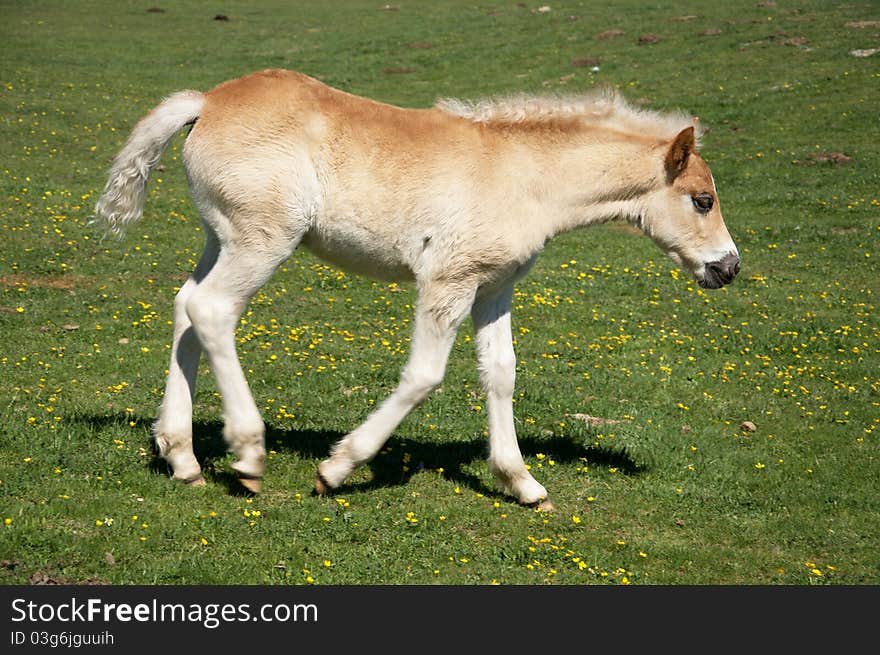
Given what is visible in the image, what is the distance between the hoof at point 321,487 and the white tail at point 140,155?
2300 millimetres

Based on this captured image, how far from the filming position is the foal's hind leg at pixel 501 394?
735cm

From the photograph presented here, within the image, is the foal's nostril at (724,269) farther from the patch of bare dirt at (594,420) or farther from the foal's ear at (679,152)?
the patch of bare dirt at (594,420)

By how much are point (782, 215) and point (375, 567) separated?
1502cm

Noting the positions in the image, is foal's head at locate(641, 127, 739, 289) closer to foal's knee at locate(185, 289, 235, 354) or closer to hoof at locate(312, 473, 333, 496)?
hoof at locate(312, 473, 333, 496)

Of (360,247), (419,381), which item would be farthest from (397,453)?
(360,247)

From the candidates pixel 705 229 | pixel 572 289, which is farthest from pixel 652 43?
pixel 705 229

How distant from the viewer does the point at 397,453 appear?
8156mm

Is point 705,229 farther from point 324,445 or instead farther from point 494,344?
point 324,445

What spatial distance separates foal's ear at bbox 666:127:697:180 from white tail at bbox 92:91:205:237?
131 inches

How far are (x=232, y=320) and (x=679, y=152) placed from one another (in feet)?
11.0

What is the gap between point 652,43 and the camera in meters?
31.5

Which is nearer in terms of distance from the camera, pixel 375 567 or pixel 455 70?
pixel 375 567

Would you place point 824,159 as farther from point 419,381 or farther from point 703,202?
point 419,381

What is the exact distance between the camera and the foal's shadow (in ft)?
24.6
